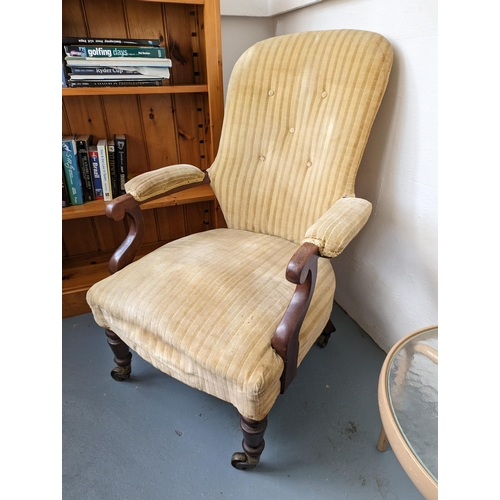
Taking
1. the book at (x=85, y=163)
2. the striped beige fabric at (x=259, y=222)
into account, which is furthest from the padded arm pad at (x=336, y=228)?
the book at (x=85, y=163)

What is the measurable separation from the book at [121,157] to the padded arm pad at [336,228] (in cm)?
95

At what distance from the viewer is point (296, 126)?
118cm

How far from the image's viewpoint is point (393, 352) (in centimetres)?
81

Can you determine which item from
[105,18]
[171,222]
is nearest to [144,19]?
[105,18]

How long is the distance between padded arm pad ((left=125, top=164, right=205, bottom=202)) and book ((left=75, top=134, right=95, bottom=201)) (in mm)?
432

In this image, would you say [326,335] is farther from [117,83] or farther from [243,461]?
[117,83]

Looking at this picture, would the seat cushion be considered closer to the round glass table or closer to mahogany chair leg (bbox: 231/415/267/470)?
mahogany chair leg (bbox: 231/415/267/470)

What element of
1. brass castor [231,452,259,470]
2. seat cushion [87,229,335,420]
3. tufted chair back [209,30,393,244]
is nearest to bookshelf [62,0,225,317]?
tufted chair back [209,30,393,244]

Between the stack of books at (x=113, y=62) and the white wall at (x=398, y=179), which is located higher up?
the stack of books at (x=113, y=62)

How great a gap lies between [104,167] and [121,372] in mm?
801

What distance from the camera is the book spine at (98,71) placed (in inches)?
49.9

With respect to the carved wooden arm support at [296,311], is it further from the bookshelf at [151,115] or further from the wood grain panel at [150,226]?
the wood grain panel at [150,226]
